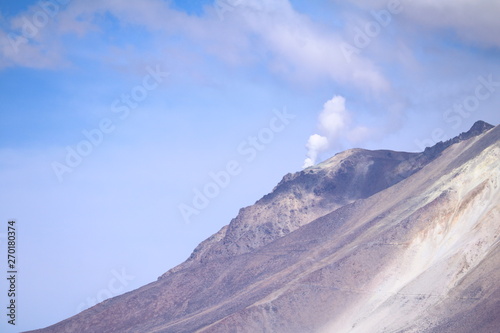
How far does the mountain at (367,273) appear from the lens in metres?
57.0

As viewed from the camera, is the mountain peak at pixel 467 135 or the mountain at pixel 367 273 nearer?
the mountain at pixel 367 273

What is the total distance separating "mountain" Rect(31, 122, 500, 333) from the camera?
187 ft

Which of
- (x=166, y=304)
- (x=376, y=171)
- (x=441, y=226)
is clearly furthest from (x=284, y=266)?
(x=376, y=171)

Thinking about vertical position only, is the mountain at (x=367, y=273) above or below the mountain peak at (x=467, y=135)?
below

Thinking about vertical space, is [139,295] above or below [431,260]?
above

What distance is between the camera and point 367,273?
217 ft

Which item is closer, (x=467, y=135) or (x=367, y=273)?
(x=367, y=273)

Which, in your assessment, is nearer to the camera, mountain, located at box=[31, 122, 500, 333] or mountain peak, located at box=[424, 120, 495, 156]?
mountain, located at box=[31, 122, 500, 333]

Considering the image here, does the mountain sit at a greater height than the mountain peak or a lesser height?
lesser

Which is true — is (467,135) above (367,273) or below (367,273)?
above

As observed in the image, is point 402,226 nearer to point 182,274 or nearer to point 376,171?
point 182,274

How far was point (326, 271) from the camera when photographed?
227 ft

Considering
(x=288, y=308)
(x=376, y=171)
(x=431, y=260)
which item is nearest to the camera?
(x=431, y=260)

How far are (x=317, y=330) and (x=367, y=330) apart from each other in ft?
19.9
